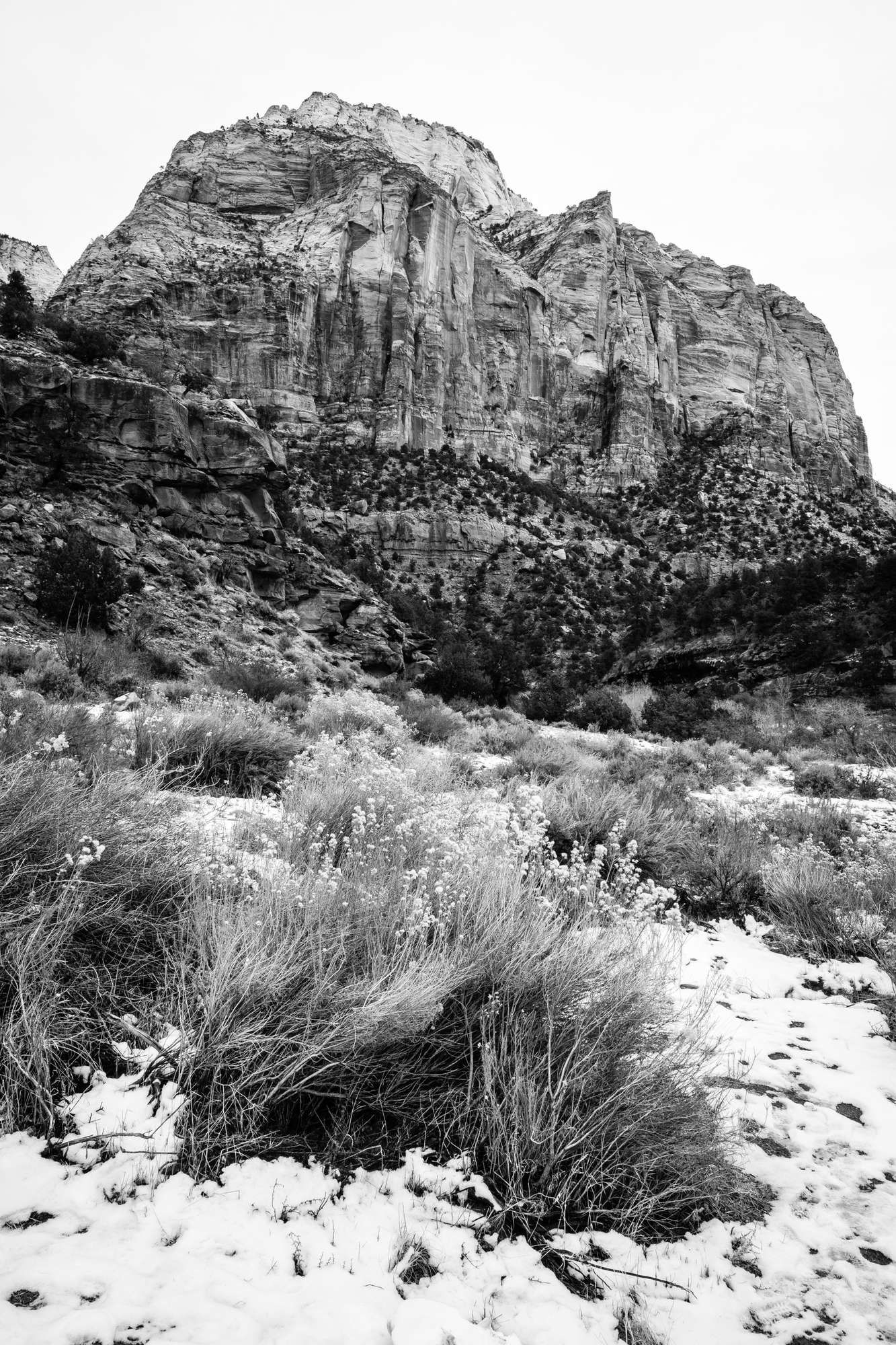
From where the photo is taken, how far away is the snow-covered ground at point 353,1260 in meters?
1.18

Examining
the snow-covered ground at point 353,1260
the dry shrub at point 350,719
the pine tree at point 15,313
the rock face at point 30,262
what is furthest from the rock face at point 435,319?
the snow-covered ground at point 353,1260

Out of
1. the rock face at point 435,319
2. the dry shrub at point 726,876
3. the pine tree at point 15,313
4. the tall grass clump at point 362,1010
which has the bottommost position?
the dry shrub at point 726,876

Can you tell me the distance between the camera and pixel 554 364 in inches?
2616

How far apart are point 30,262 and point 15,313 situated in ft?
330

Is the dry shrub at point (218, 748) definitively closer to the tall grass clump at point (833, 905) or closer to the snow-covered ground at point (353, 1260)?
the snow-covered ground at point (353, 1260)

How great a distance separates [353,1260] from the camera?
1358 mm

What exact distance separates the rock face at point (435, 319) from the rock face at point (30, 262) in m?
32.9

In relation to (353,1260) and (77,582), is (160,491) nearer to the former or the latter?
(77,582)

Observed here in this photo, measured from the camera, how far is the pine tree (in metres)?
15.8

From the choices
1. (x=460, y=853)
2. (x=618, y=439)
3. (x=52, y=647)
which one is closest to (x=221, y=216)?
(x=618, y=439)

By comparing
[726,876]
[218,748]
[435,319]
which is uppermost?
[435,319]

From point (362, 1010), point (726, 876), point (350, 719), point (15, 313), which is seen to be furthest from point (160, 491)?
point (362, 1010)

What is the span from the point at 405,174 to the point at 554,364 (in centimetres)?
2413

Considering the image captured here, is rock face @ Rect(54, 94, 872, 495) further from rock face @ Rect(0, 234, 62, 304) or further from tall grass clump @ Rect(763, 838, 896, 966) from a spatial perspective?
tall grass clump @ Rect(763, 838, 896, 966)
